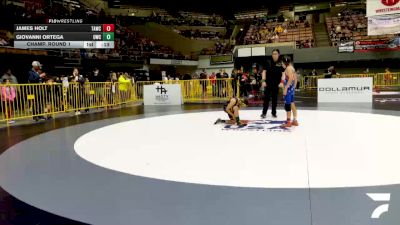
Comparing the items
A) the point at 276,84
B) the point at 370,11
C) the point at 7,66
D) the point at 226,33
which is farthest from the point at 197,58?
the point at 276,84

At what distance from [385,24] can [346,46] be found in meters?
15.3

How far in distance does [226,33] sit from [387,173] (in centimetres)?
4005

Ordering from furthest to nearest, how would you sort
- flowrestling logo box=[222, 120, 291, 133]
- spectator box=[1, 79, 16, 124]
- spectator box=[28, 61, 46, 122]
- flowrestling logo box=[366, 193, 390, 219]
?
spectator box=[28, 61, 46, 122], spectator box=[1, 79, 16, 124], flowrestling logo box=[222, 120, 291, 133], flowrestling logo box=[366, 193, 390, 219]

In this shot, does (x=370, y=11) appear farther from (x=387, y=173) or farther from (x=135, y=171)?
(x=135, y=171)

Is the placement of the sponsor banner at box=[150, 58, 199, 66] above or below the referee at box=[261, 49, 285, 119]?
above

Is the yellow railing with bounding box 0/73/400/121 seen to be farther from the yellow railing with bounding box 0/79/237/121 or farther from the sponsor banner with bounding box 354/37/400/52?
the sponsor banner with bounding box 354/37/400/52

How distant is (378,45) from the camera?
27.0 metres

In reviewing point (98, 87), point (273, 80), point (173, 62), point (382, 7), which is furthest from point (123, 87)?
point (173, 62)

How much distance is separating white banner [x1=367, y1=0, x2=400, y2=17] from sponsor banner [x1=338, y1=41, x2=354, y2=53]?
618 inches

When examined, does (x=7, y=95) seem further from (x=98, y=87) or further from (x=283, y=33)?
(x=283, y=33)

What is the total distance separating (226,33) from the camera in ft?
140

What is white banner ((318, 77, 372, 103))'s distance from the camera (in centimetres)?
1370

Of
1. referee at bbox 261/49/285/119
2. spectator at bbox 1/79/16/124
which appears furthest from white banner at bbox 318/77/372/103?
spectator at bbox 1/79/16/124
